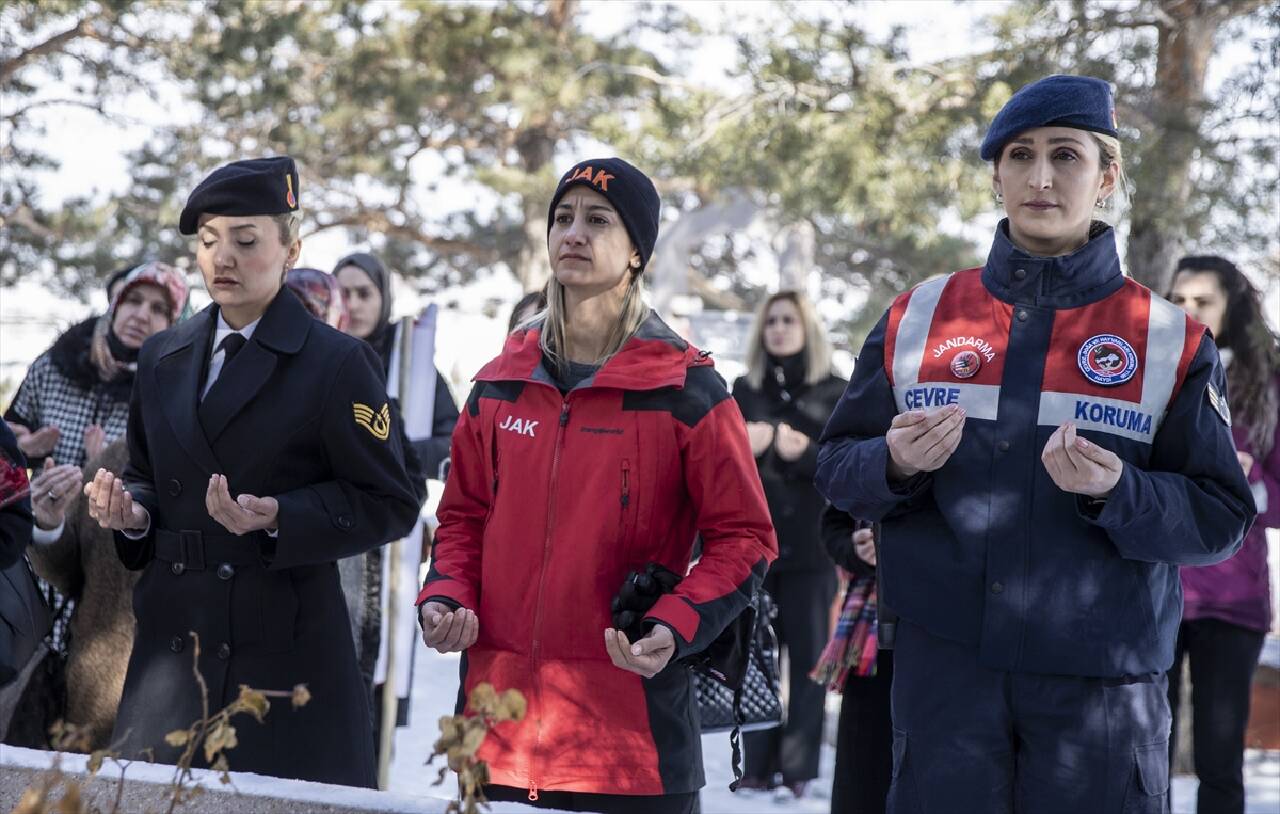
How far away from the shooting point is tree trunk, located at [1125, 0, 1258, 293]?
6.74m

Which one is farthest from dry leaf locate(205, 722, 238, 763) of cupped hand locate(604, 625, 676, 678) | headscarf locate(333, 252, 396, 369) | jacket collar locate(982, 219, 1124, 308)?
headscarf locate(333, 252, 396, 369)

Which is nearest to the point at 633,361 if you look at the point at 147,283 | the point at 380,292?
the point at 147,283

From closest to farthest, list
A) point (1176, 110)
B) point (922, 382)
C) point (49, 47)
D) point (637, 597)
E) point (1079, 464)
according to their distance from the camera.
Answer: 1. point (1079, 464)
2. point (922, 382)
3. point (637, 597)
4. point (1176, 110)
5. point (49, 47)

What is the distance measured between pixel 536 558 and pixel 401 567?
271cm

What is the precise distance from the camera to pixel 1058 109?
2.64 m

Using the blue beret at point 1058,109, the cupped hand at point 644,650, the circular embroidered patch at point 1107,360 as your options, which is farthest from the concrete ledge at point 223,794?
the blue beret at point 1058,109

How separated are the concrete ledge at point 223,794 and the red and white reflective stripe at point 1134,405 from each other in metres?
1.16

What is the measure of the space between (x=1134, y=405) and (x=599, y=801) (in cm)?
126

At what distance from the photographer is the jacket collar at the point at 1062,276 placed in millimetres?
2605

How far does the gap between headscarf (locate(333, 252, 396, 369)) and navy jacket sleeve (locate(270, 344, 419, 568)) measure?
243 cm

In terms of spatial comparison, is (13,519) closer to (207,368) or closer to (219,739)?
(207,368)

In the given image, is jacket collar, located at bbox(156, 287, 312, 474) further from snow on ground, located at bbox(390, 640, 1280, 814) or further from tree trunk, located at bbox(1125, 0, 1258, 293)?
tree trunk, located at bbox(1125, 0, 1258, 293)

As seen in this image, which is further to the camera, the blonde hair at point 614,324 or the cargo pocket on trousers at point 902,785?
the blonde hair at point 614,324

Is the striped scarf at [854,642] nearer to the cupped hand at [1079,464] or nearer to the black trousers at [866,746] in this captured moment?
the black trousers at [866,746]
